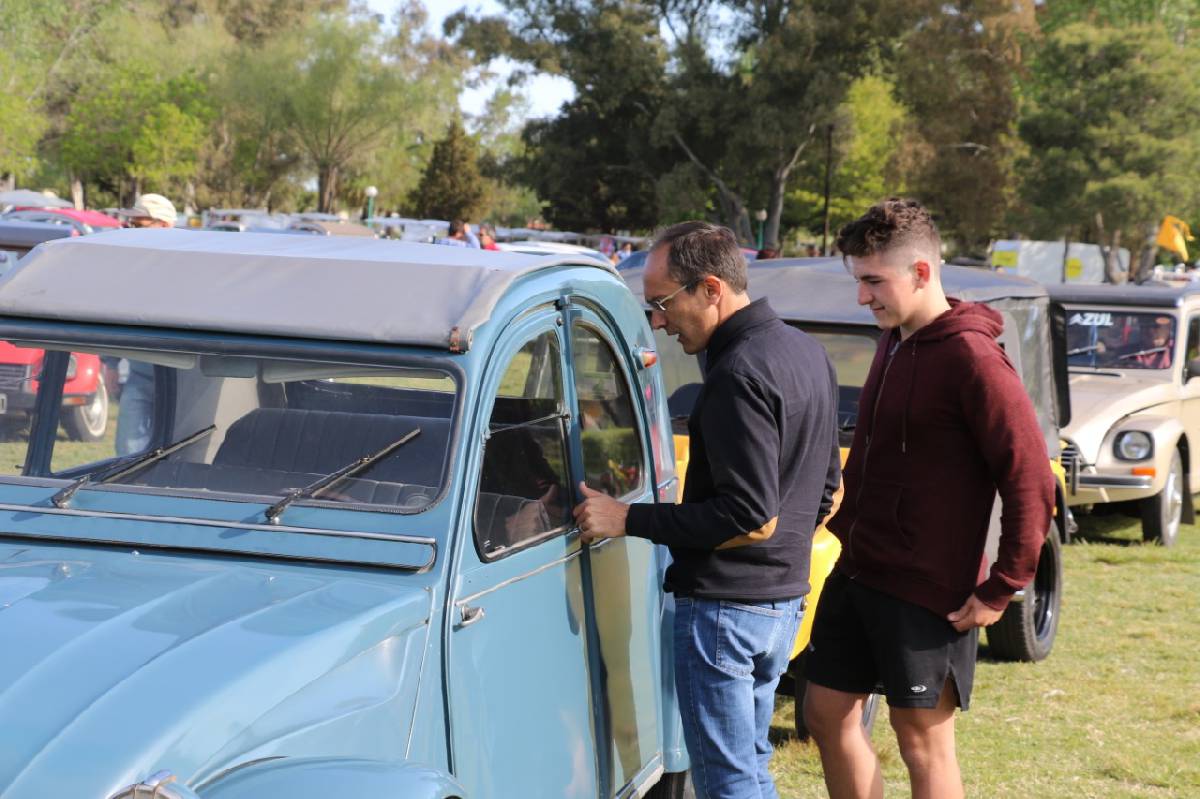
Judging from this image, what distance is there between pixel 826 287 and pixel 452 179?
253 ft

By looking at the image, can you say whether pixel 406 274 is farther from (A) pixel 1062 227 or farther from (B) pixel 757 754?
(A) pixel 1062 227

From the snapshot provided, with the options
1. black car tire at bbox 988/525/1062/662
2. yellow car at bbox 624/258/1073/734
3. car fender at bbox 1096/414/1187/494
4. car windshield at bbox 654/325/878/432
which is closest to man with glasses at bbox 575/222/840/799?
yellow car at bbox 624/258/1073/734

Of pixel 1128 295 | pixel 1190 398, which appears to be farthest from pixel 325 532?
pixel 1128 295

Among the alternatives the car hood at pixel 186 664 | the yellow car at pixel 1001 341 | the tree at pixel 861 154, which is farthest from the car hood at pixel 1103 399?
the tree at pixel 861 154

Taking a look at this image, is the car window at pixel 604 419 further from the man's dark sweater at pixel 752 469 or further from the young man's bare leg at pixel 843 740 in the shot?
the young man's bare leg at pixel 843 740

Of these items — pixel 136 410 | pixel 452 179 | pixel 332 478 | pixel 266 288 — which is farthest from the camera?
pixel 452 179

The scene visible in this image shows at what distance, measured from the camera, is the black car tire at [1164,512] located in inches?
447

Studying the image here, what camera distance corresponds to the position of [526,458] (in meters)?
3.74

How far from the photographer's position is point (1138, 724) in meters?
6.77

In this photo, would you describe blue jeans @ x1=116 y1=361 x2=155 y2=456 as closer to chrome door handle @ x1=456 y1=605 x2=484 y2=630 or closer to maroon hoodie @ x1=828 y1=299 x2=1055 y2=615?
chrome door handle @ x1=456 y1=605 x2=484 y2=630

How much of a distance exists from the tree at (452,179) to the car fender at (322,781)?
3193 inches

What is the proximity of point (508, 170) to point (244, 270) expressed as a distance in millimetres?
59265

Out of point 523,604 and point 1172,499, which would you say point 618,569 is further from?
point 1172,499

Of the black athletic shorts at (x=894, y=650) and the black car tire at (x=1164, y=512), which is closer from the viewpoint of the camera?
the black athletic shorts at (x=894, y=650)
